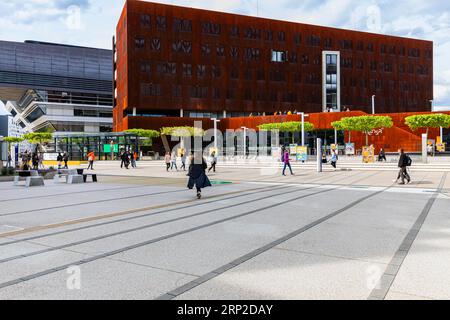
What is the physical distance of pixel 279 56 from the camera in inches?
2746

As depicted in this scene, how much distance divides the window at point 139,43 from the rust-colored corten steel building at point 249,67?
153 mm

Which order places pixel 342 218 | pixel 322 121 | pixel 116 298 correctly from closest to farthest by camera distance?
pixel 116 298
pixel 342 218
pixel 322 121

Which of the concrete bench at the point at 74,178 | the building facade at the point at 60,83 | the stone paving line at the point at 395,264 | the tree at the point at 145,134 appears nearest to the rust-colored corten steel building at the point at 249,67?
the tree at the point at 145,134

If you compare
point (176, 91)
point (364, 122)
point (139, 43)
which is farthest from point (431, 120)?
point (139, 43)

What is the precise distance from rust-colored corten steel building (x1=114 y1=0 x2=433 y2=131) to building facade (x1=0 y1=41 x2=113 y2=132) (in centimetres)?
2438

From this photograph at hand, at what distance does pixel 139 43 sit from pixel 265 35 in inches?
868

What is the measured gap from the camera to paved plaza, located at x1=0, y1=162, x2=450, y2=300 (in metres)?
4.31

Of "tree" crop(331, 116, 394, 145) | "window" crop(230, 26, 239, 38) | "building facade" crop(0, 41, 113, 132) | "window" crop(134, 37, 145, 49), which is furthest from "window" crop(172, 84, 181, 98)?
"building facade" crop(0, 41, 113, 132)

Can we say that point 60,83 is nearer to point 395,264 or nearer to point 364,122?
point 364,122

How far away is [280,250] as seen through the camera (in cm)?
609

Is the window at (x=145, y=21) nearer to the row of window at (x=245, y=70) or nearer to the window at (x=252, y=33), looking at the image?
the row of window at (x=245, y=70)

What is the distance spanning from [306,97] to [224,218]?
65577 mm
